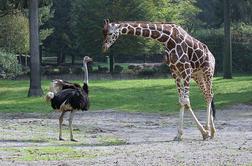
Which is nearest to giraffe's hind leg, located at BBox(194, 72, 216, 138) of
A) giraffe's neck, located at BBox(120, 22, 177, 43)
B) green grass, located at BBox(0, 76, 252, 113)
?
giraffe's neck, located at BBox(120, 22, 177, 43)

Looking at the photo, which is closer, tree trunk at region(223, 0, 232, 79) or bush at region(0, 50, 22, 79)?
bush at region(0, 50, 22, 79)

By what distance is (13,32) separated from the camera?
50.2 metres

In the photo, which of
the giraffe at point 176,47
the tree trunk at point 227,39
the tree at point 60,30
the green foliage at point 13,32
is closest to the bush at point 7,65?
the green foliage at point 13,32

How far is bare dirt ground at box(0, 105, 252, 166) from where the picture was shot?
12442 millimetres

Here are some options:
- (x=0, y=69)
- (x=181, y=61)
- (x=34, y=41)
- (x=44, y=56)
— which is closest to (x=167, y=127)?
(x=181, y=61)

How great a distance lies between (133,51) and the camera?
60938 millimetres

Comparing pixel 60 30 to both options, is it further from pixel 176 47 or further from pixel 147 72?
pixel 176 47

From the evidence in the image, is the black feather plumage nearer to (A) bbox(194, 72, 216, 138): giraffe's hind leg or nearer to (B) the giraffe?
(B) the giraffe

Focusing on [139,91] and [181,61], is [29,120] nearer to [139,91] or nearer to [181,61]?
[181,61]

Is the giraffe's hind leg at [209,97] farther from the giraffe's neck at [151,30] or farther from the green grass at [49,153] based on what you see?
the green grass at [49,153]

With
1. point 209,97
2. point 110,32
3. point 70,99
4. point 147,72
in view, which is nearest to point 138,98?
point 209,97

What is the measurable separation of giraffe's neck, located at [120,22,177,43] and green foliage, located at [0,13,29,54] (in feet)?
110

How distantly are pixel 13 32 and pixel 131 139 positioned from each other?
3477 centimetres

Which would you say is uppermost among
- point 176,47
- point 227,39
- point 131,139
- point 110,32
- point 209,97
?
point 110,32
